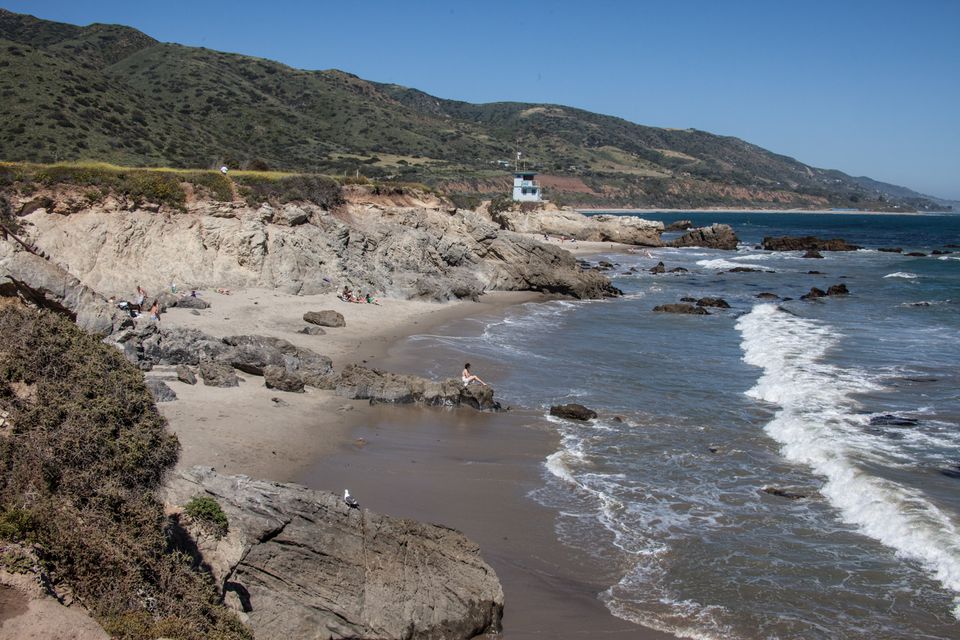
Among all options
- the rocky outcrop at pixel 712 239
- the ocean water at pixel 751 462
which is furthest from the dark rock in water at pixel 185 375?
the rocky outcrop at pixel 712 239

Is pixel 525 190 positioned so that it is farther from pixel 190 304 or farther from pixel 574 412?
pixel 574 412

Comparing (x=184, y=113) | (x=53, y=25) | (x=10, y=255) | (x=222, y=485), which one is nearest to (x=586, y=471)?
(x=222, y=485)

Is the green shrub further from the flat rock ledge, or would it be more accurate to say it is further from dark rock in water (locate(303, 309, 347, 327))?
dark rock in water (locate(303, 309, 347, 327))

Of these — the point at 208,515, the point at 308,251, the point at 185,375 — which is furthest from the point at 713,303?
the point at 208,515

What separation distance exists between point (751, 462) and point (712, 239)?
62217 mm

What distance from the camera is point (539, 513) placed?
11.3 meters

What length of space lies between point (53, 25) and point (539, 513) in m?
110

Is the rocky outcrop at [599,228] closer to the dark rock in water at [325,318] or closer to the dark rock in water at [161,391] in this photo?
the dark rock in water at [325,318]

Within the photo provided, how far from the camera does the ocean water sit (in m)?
9.05

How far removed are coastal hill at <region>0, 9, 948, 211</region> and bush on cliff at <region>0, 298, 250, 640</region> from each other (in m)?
35.1

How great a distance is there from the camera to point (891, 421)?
52.6 ft

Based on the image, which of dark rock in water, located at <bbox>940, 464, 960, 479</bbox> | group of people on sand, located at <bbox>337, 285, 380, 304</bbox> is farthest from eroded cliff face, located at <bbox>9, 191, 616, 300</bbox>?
dark rock in water, located at <bbox>940, 464, 960, 479</bbox>

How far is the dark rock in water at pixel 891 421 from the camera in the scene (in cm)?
1581

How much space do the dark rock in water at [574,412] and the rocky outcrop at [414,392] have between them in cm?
124
